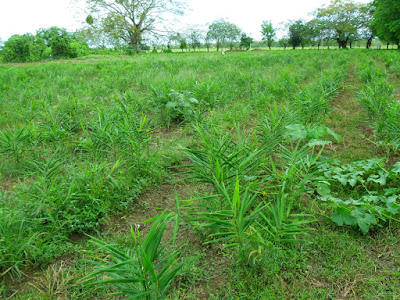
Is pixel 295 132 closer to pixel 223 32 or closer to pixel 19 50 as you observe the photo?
pixel 19 50

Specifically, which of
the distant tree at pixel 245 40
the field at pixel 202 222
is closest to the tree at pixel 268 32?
the distant tree at pixel 245 40

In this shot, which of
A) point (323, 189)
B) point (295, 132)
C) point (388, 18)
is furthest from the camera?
point (388, 18)

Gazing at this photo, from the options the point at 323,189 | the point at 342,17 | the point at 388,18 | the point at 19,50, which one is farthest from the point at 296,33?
the point at 323,189

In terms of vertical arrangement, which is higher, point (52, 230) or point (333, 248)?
point (52, 230)

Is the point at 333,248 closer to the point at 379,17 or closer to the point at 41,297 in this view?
the point at 41,297

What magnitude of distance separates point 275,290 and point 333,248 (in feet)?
1.85

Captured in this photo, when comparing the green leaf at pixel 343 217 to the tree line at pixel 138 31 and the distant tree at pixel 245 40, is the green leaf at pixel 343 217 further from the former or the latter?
the distant tree at pixel 245 40

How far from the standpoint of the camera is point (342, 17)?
43.9 meters

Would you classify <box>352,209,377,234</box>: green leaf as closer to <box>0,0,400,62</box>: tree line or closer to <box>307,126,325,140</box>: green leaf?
<box>307,126,325,140</box>: green leaf

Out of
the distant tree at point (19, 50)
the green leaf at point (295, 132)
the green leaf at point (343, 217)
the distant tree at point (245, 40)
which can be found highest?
the distant tree at point (245, 40)

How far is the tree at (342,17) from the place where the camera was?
4309cm

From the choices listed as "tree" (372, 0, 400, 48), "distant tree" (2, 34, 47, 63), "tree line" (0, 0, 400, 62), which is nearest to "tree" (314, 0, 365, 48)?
"tree line" (0, 0, 400, 62)

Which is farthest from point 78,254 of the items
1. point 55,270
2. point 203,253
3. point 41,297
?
point 203,253

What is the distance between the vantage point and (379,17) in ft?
77.2
